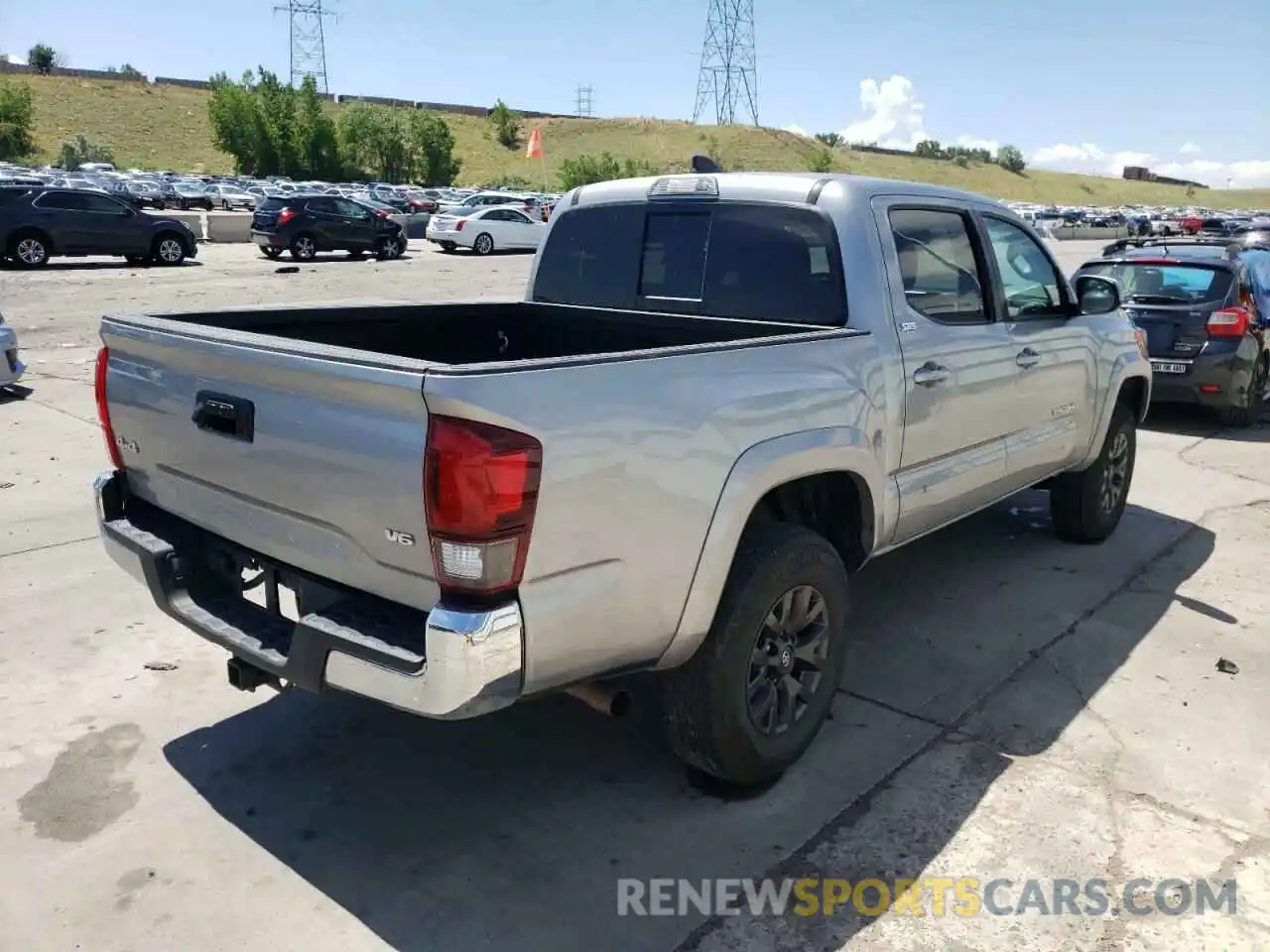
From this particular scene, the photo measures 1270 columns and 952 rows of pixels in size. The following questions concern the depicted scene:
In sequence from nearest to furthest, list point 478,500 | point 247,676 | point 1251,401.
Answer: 1. point 478,500
2. point 247,676
3. point 1251,401

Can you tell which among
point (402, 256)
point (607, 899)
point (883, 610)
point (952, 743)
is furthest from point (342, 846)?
point (402, 256)

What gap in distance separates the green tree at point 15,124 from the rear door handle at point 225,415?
96.5 meters

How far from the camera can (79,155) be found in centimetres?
8344

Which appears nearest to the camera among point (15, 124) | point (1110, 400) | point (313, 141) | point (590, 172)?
point (1110, 400)

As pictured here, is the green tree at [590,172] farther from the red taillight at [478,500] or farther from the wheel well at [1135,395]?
the red taillight at [478,500]

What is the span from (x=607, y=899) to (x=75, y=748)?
2.05 meters

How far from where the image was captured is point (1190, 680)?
4.38 meters

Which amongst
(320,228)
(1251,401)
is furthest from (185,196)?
(1251,401)

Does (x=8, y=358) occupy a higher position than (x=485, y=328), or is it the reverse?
(x=485, y=328)

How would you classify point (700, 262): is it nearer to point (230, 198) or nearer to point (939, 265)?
point (939, 265)

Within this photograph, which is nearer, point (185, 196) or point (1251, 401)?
point (1251, 401)

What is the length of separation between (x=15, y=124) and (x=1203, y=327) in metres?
97.4

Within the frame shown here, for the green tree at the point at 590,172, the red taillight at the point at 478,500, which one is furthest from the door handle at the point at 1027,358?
the green tree at the point at 590,172

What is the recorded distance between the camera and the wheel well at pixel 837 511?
365 centimetres
